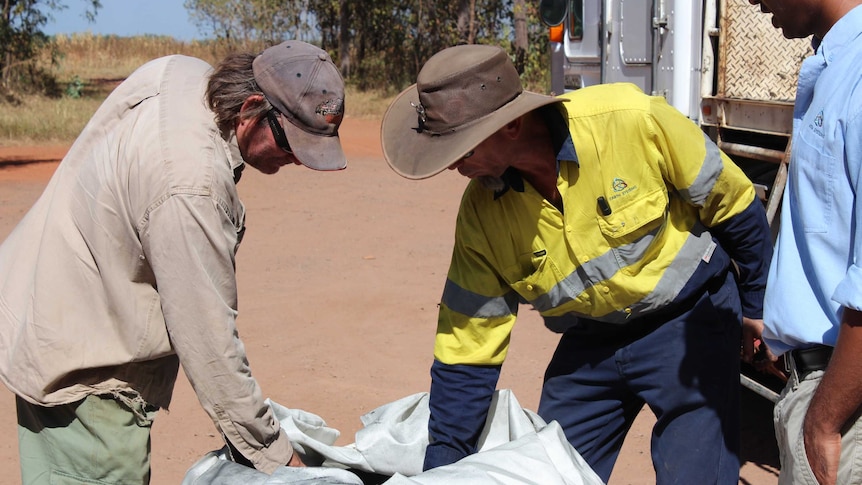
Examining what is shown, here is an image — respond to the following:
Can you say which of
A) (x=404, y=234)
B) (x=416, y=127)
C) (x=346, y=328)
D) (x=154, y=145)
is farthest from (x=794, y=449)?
(x=404, y=234)

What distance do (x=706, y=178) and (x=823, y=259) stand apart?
0.66 metres

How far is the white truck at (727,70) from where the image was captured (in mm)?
4359

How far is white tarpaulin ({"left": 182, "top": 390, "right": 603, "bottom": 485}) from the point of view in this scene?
2.03 m

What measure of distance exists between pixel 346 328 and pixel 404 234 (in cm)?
244

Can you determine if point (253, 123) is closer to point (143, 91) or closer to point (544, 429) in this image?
point (143, 91)

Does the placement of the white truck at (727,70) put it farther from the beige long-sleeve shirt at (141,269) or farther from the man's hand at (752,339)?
the beige long-sleeve shirt at (141,269)

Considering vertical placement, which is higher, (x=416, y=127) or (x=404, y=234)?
(x=416, y=127)

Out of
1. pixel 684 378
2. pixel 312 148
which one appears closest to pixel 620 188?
pixel 684 378

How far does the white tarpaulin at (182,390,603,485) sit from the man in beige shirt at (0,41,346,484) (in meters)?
0.14

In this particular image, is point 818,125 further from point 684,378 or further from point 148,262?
point 148,262

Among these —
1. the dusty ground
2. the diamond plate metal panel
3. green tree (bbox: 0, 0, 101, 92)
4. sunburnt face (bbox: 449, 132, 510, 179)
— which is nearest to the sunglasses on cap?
sunburnt face (bbox: 449, 132, 510, 179)

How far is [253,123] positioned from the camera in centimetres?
232

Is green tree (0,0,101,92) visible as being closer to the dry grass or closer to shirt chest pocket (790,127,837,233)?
the dry grass

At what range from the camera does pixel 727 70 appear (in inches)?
180
